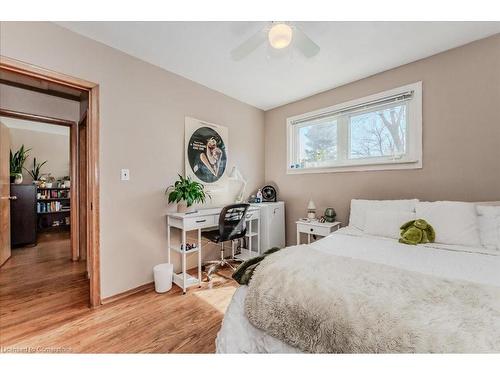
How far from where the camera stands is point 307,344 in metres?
0.97

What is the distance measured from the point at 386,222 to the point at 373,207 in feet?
0.87

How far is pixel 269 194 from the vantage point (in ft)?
11.4

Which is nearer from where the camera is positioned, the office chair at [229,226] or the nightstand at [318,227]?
the office chair at [229,226]

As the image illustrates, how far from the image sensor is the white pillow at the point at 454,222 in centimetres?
168

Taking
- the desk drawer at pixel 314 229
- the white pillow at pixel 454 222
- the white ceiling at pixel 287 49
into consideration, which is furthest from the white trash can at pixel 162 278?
the white pillow at pixel 454 222

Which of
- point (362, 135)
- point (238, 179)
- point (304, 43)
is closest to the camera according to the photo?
point (304, 43)

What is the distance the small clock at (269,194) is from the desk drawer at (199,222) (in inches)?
47.6

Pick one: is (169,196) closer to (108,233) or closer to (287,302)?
(108,233)

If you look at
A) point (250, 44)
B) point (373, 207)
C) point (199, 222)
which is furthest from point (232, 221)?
point (250, 44)

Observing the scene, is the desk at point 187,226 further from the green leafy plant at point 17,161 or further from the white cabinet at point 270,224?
the green leafy plant at point 17,161

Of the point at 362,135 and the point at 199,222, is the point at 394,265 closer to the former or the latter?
the point at 199,222

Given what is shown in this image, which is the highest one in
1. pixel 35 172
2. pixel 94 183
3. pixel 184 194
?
pixel 35 172

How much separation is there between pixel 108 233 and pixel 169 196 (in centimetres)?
66
